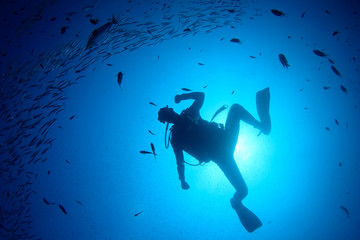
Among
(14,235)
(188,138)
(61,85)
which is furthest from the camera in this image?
(14,235)

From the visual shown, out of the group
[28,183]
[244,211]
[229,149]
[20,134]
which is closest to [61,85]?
[20,134]

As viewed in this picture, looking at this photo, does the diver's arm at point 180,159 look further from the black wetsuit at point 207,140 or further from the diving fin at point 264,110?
the diving fin at point 264,110

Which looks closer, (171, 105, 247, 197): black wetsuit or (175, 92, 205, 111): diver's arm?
(171, 105, 247, 197): black wetsuit

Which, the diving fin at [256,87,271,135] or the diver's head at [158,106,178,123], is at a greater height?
the diver's head at [158,106,178,123]

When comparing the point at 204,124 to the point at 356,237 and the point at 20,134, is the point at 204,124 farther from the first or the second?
the point at 356,237

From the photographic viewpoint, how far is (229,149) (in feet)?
12.0

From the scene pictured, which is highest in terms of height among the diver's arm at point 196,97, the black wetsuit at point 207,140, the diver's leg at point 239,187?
Result: the diver's arm at point 196,97

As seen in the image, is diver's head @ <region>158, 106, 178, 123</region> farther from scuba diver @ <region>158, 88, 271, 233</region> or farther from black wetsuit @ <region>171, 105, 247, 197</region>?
black wetsuit @ <region>171, 105, 247, 197</region>

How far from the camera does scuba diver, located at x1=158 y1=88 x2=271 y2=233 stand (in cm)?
360

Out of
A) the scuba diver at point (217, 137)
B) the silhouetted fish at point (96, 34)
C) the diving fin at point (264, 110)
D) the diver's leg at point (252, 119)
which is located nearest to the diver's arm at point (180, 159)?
the scuba diver at point (217, 137)

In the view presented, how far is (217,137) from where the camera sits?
3605 millimetres

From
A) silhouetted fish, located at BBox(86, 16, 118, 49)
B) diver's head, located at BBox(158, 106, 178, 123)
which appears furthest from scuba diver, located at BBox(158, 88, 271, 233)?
silhouetted fish, located at BBox(86, 16, 118, 49)

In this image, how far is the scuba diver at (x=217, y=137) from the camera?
142 inches

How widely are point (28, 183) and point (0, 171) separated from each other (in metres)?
2.74
